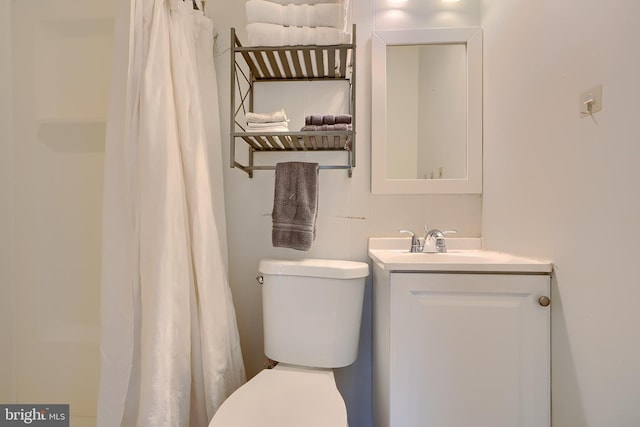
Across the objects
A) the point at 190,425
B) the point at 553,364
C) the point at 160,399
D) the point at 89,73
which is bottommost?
the point at 190,425

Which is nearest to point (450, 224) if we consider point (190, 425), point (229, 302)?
point (229, 302)

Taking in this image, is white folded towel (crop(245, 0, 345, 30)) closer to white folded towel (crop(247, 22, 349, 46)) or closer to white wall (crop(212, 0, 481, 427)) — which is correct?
white folded towel (crop(247, 22, 349, 46))

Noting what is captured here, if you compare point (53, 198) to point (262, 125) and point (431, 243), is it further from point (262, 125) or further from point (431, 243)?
point (431, 243)

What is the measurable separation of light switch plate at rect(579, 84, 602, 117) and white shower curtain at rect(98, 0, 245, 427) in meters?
1.16

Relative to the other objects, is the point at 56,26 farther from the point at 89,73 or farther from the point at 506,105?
the point at 506,105

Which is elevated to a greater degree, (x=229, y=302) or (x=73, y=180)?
(x=73, y=180)

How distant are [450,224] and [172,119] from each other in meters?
1.22

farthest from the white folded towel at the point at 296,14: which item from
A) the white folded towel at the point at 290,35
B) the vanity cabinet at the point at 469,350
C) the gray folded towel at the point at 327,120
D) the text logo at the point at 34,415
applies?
the text logo at the point at 34,415

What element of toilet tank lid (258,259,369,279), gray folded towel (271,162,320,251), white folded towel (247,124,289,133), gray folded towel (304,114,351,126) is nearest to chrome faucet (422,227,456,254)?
toilet tank lid (258,259,369,279)

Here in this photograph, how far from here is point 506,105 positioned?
1.13 meters

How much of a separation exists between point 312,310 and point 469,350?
55cm

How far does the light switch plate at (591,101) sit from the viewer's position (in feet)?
2.27

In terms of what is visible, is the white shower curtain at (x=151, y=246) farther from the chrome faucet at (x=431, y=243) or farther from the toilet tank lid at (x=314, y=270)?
the chrome faucet at (x=431, y=243)

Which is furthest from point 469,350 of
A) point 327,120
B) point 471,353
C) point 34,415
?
point 34,415
